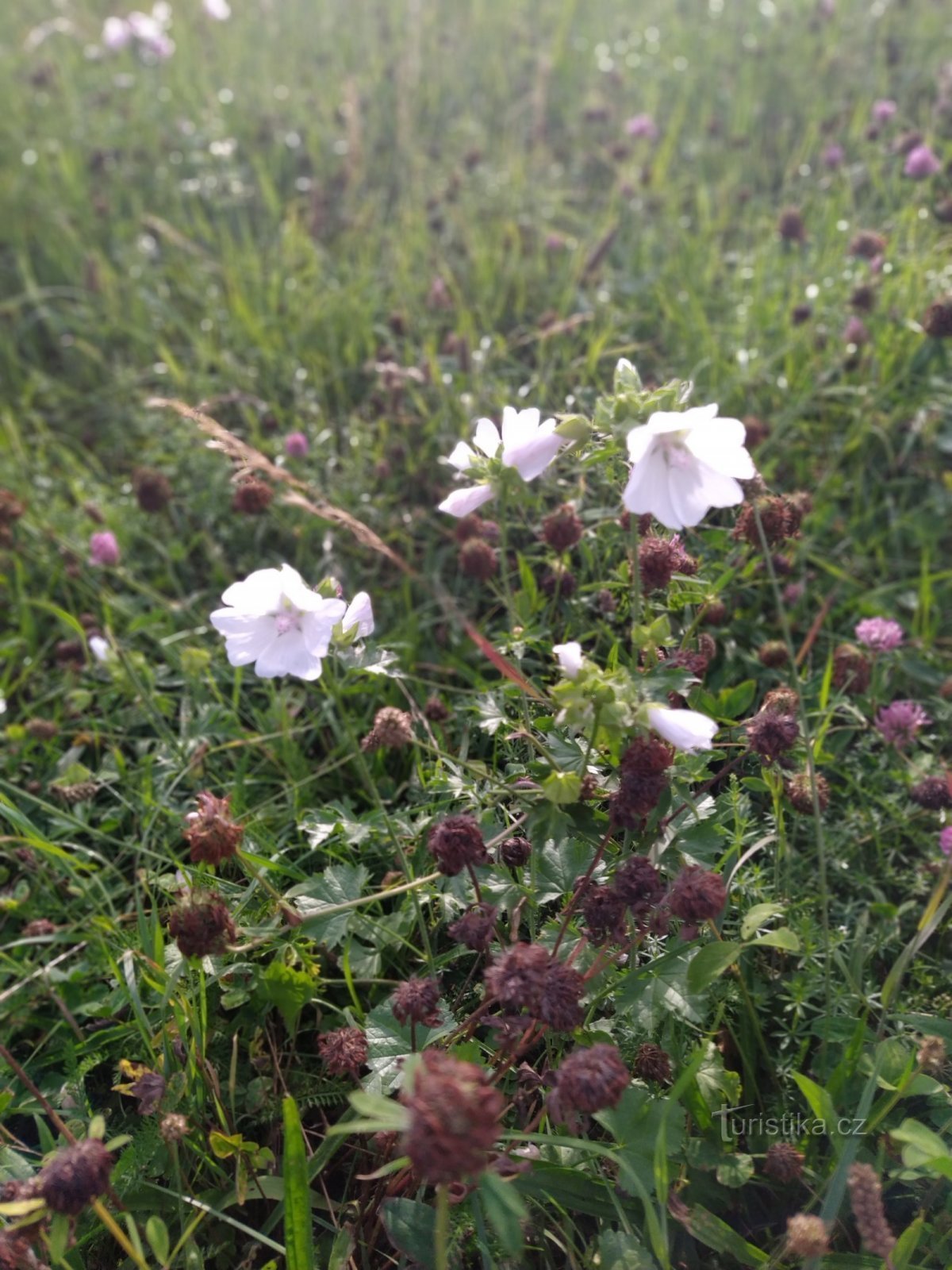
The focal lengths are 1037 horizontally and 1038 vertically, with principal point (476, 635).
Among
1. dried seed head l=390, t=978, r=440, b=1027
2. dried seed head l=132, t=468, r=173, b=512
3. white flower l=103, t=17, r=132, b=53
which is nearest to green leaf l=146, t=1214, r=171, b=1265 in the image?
dried seed head l=390, t=978, r=440, b=1027

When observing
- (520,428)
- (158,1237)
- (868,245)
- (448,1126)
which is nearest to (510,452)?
(520,428)

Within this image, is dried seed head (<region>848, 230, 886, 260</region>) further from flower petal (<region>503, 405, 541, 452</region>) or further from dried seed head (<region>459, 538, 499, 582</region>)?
flower petal (<region>503, 405, 541, 452</region>)

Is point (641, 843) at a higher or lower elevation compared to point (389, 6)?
lower

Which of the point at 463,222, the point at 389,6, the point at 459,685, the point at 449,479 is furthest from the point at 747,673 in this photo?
the point at 389,6

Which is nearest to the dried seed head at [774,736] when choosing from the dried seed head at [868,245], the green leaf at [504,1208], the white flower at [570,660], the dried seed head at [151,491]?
the white flower at [570,660]

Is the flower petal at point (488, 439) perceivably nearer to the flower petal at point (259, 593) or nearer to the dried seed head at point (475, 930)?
the flower petal at point (259, 593)

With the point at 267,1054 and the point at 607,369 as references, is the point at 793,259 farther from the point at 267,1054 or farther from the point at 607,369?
the point at 267,1054
